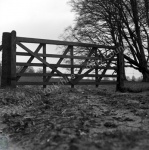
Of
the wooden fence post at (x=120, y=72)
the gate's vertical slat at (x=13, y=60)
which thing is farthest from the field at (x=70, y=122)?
the wooden fence post at (x=120, y=72)

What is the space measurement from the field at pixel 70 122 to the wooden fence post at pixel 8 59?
0.58 m

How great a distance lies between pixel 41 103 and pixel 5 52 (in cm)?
263

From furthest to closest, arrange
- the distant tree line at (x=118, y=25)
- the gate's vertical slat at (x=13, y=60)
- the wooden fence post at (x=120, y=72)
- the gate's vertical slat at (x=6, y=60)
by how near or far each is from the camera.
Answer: the distant tree line at (x=118, y=25), the wooden fence post at (x=120, y=72), the gate's vertical slat at (x=6, y=60), the gate's vertical slat at (x=13, y=60)

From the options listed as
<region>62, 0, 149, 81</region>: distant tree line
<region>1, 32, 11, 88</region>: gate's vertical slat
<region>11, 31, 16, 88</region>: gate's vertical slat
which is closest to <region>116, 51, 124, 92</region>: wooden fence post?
<region>62, 0, 149, 81</region>: distant tree line

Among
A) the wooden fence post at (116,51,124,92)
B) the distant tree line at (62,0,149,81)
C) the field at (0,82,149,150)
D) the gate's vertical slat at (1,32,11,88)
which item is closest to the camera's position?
the field at (0,82,149,150)

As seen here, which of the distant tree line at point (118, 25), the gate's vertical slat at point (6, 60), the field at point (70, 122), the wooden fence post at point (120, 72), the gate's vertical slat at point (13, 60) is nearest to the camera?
the field at point (70, 122)

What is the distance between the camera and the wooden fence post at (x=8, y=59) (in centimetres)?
849

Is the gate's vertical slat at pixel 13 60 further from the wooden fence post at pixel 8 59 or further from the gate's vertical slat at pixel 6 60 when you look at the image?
the gate's vertical slat at pixel 6 60

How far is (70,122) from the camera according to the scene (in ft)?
15.9

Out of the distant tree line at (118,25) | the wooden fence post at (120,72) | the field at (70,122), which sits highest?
the distant tree line at (118,25)

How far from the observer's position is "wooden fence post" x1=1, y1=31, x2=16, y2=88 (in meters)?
8.49

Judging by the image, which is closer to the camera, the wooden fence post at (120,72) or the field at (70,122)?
the field at (70,122)

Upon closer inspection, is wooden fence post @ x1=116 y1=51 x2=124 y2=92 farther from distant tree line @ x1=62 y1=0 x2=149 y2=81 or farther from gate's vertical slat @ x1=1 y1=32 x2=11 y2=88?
gate's vertical slat @ x1=1 y1=32 x2=11 y2=88

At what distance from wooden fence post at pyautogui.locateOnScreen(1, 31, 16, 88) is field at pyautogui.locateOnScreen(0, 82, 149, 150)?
0.58m
